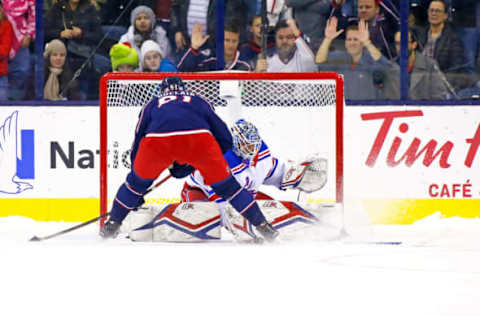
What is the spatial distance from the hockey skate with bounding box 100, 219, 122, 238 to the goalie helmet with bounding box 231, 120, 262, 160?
2.38ft

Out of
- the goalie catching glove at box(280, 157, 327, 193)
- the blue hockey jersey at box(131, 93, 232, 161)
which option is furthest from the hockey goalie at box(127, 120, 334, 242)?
the goalie catching glove at box(280, 157, 327, 193)

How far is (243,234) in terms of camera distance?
4238 millimetres

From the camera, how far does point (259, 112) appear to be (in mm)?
5508

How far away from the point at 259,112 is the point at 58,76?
143cm

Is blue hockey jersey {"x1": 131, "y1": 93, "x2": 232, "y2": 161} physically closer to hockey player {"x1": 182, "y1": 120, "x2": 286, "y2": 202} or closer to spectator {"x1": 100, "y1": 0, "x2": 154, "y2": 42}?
hockey player {"x1": 182, "y1": 120, "x2": 286, "y2": 202}

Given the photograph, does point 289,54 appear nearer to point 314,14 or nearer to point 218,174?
point 314,14

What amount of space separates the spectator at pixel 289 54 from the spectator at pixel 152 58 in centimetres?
66

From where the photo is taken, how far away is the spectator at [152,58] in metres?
5.68

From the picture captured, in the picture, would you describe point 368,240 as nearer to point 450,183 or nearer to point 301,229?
point 301,229

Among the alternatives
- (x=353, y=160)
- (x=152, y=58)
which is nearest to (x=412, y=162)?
(x=353, y=160)

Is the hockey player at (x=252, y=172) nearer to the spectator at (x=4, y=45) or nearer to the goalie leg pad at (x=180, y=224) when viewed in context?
the goalie leg pad at (x=180, y=224)

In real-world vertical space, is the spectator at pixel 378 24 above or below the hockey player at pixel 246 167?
above

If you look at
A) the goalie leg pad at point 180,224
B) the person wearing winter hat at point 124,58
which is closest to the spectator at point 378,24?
the person wearing winter hat at point 124,58

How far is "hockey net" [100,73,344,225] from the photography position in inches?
191
